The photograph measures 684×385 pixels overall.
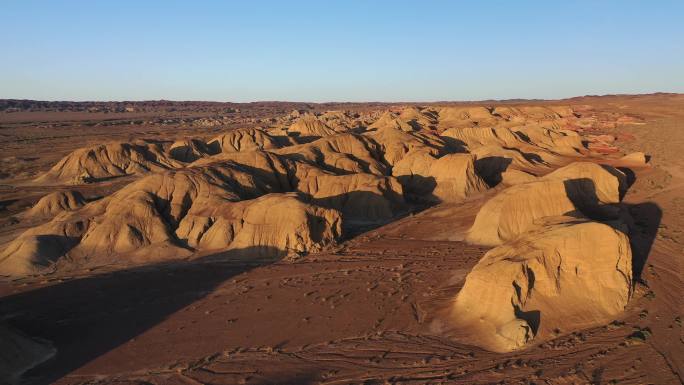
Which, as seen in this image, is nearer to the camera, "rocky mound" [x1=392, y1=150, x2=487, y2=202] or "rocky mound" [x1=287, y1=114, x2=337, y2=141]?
"rocky mound" [x1=392, y1=150, x2=487, y2=202]

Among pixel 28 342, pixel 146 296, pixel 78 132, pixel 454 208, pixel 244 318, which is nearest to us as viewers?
pixel 28 342

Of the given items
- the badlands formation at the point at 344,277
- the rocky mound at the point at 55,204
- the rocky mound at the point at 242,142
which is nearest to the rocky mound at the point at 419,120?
the rocky mound at the point at 242,142

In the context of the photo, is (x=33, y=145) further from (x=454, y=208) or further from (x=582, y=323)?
(x=582, y=323)

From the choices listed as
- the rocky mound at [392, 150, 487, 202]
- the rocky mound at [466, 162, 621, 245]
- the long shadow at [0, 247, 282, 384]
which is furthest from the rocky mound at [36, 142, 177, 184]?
the rocky mound at [466, 162, 621, 245]

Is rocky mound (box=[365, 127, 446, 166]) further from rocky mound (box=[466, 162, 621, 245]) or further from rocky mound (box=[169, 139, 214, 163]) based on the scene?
rocky mound (box=[169, 139, 214, 163])

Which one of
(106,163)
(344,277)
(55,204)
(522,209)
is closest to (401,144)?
(522,209)

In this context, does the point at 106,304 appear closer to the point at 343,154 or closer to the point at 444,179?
the point at 444,179

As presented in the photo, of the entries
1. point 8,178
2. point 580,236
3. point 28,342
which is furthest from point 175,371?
point 8,178
